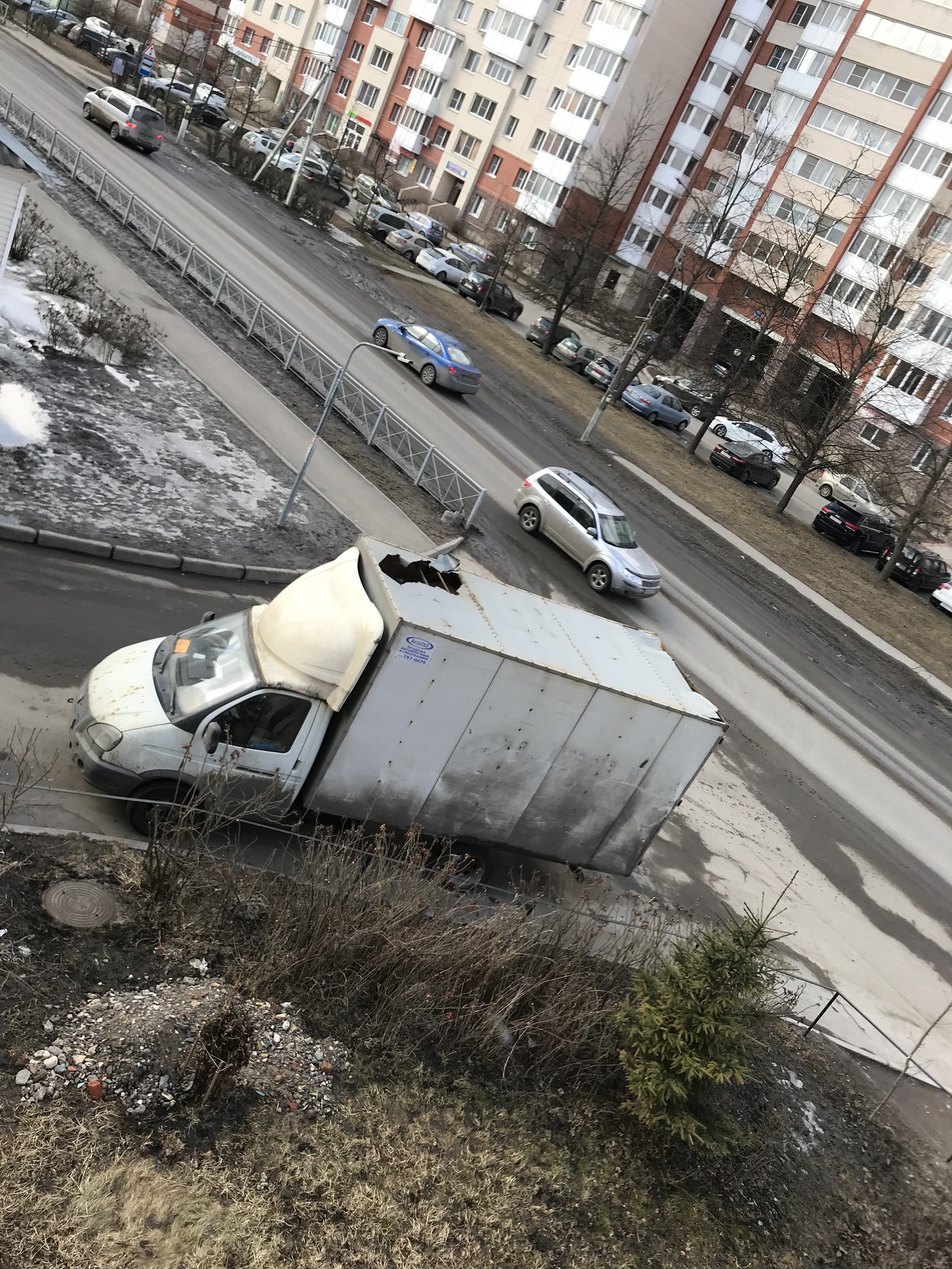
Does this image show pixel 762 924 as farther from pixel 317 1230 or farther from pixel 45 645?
pixel 45 645

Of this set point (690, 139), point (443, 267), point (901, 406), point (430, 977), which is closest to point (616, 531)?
point (430, 977)

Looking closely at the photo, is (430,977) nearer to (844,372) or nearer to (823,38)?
(844,372)

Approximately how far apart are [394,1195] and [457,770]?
383 cm

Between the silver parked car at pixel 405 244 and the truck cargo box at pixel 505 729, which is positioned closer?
the truck cargo box at pixel 505 729

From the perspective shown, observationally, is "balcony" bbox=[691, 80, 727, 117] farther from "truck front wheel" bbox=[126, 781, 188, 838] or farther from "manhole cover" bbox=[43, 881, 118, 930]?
"manhole cover" bbox=[43, 881, 118, 930]

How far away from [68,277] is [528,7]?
50.5 meters

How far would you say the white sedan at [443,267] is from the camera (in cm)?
4328

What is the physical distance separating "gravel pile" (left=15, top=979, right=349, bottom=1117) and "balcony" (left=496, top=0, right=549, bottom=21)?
213ft

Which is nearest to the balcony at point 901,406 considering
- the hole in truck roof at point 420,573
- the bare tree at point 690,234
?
the bare tree at point 690,234

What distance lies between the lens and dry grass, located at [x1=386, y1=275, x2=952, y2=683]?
2723 cm

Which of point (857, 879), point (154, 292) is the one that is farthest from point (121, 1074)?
point (154, 292)

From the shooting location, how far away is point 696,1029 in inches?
284

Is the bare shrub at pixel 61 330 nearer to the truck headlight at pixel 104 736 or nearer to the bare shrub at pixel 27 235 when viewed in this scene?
the bare shrub at pixel 27 235

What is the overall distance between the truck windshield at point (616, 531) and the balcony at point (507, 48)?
168ft
